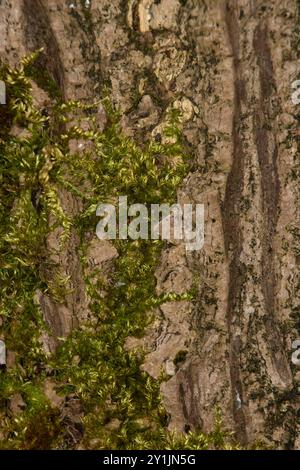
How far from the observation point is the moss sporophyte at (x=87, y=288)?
7.09ft

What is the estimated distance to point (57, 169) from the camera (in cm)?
217

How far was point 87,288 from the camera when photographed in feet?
7.36

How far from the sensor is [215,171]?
7.29 ft

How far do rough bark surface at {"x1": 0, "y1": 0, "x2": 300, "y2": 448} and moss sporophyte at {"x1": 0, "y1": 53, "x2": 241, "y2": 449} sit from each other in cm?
6

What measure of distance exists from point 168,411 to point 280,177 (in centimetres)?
125

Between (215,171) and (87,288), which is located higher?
(215,171)

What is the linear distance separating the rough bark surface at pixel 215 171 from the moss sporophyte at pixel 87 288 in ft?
0.20

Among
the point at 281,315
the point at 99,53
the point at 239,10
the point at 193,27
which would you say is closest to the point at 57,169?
the point at 99,53

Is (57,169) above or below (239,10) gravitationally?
below

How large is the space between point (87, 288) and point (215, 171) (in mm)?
849

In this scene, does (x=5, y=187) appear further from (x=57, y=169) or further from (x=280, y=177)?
(x=280, y=177)

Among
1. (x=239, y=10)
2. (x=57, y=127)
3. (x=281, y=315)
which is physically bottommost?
(x=281, y=315)

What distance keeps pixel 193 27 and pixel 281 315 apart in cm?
143

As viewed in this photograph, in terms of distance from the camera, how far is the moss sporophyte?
2.16 meters
